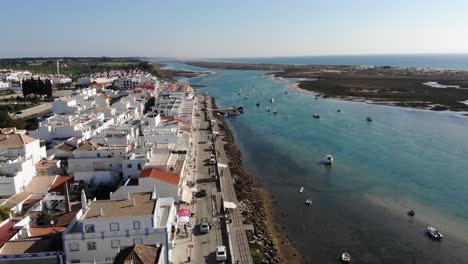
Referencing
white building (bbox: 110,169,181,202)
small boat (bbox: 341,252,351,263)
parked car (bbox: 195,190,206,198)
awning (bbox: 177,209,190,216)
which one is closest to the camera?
small boat (bbox: 341,252,351,263)

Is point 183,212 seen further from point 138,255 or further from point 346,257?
point 346,257

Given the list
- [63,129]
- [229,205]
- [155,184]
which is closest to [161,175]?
[155,184]

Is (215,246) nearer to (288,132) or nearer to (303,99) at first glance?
(288,132)

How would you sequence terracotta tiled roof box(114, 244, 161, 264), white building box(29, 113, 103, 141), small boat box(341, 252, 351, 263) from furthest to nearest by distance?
1. white building box(29, 113, 103, 141)
2. small boat box(341, 252, 351, 263)
3. terracotta tiled roof box(114, 244, 161, 264)

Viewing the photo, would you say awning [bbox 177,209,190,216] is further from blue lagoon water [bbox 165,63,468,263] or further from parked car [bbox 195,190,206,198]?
blue lagoon water [bbox 165,63,468,263]

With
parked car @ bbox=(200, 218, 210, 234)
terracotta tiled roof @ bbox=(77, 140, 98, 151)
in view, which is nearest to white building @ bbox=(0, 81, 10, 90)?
terracotta tiled roof @ bbox=(77, 140, 98, 151)

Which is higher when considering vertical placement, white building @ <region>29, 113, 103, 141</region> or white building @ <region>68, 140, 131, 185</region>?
white building @ <region>29, 113, 103, 141</region>
